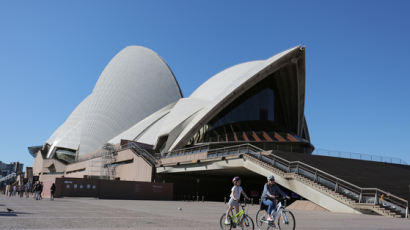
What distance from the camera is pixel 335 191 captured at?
1788 cm

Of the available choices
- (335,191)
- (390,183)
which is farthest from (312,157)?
(335,191)

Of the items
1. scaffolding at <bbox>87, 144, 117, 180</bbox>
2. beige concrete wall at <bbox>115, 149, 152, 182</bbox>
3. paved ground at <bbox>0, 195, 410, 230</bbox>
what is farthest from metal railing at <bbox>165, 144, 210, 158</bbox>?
paved ground at <bbox>0, 195, 410, 230</bbox>

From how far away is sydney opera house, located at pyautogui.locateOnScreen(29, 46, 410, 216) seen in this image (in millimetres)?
21516

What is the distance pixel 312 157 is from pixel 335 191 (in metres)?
9.75

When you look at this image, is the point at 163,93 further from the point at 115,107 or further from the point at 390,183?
the point at 390,183

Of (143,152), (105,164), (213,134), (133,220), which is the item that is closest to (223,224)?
(133,220)

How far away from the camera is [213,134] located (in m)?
35.9

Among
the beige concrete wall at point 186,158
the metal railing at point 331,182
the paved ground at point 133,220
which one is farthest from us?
the beige concrete wall at point 186,158

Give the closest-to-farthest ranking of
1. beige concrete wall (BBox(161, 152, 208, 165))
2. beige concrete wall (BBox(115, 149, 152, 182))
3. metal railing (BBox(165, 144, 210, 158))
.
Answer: beige concrete wall (BBox(161, 152, 208, 165)) < metal railing (BBox(165, 144, 210, 158)) < beige concrete wall (BBox(115, 149, 152, 182))

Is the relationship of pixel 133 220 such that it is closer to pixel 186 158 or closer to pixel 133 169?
pixel 186 158

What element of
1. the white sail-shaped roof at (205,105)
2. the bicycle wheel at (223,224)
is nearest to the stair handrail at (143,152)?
the white sail-shaped roof at (205,105)

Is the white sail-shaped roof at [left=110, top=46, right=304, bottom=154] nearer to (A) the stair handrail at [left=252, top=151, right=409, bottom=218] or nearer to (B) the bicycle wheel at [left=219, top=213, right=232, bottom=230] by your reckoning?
(A) the stair handrail at [left=252, top=151, right=409, bottom=218]

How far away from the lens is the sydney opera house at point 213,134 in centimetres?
2152

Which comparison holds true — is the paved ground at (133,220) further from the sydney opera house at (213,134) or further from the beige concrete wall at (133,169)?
the beige concrete wall at (133,169)
